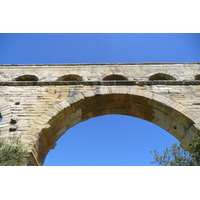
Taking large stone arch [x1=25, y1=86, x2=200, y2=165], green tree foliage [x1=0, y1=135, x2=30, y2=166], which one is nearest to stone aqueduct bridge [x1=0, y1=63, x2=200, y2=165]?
large stone arch [x1=25, y1=86, x2=200, y2=165]

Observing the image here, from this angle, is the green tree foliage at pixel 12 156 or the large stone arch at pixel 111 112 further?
the large stone arch at pixel 111 112

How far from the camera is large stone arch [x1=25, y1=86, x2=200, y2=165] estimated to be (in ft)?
16.3

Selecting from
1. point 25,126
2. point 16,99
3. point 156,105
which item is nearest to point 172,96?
point 156,105

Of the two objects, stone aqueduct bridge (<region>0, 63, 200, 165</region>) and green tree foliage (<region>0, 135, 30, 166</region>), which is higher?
stone aqueduct bridge (<region>0, 63, 200, 165</region>)

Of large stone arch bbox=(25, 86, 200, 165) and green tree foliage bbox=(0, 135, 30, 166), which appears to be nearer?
green tree foliage bbox=(0, 135, 30, 166)

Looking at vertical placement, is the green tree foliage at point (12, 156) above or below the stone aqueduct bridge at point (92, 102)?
below

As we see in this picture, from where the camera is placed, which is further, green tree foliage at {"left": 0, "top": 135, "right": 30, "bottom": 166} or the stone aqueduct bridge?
the stone aqueduct bridge

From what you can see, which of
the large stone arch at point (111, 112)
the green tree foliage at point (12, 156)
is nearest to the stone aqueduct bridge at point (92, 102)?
the large stone arch at point (111, 112)

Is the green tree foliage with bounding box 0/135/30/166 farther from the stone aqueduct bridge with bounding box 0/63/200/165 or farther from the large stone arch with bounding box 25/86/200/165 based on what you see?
the large stone arch with bounding box 25/86/200/165

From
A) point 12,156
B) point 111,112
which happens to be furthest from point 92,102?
point 12,156

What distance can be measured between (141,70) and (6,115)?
529 centimetres

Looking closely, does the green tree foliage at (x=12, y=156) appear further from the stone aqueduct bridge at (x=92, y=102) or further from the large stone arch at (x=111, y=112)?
the large stone arch at (x=111, y=112)

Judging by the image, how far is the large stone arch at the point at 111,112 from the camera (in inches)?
196

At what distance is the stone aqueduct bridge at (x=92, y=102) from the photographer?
4984 mm
